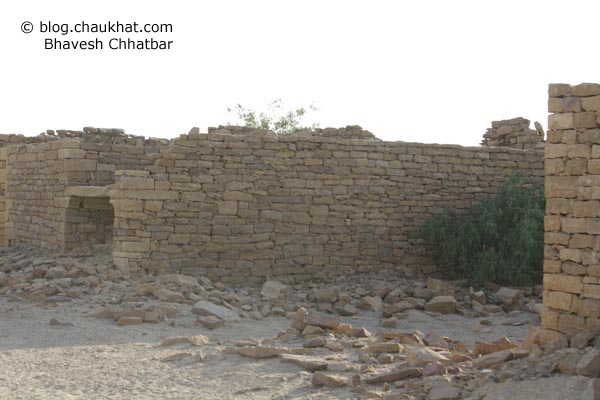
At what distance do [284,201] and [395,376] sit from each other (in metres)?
5.87

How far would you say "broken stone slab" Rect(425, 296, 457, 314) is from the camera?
10.9 meters

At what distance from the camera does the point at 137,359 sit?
24.2ft

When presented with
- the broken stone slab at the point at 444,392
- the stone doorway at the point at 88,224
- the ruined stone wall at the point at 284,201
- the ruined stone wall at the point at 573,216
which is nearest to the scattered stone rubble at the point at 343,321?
the broken stone slab at the point at 444,392

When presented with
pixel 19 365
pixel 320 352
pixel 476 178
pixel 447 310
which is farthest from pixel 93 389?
pixel 476 178

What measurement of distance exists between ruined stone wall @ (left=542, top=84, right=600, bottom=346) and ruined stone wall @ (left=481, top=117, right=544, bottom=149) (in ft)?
25.5

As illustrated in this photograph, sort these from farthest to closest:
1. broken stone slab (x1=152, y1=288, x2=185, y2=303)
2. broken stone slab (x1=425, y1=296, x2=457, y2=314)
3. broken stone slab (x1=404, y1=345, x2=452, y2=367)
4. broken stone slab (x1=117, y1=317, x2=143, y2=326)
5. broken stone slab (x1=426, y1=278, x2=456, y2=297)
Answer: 1. broken stone slab (x1=426, y1=278, x2=456, y2=297)
2. broken stone slab (x1=425, y1=296, x2=457, y2=314)
3. broken stone slab (x1=152, y1=288, x2=185, y2=303)
4. broken stone slab (x1=117, y1=317, x2=143, y2=326)
5. broken stone slab (x1=404, y1=345, x2=452, y2=367)

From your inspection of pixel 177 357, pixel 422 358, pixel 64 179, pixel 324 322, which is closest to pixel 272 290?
pixel 324 322

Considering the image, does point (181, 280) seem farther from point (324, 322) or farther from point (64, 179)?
point (64, 179)

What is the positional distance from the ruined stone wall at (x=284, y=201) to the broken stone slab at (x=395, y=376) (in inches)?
218

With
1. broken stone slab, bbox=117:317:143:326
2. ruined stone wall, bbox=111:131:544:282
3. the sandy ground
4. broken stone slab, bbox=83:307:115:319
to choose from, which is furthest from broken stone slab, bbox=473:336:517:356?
ruined stone wall, bbox=111:131:544:282

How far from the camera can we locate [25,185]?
1405cm

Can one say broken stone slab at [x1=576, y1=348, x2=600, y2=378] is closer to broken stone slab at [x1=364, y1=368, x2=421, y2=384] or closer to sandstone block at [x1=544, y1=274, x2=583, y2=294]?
sandstone block at [x1=544, y1=274, x2=583, y2=294]

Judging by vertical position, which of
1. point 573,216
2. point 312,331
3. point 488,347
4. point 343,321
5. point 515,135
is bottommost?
point 343,321

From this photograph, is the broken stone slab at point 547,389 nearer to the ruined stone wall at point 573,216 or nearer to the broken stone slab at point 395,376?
the broken stone slab at point 395,376
